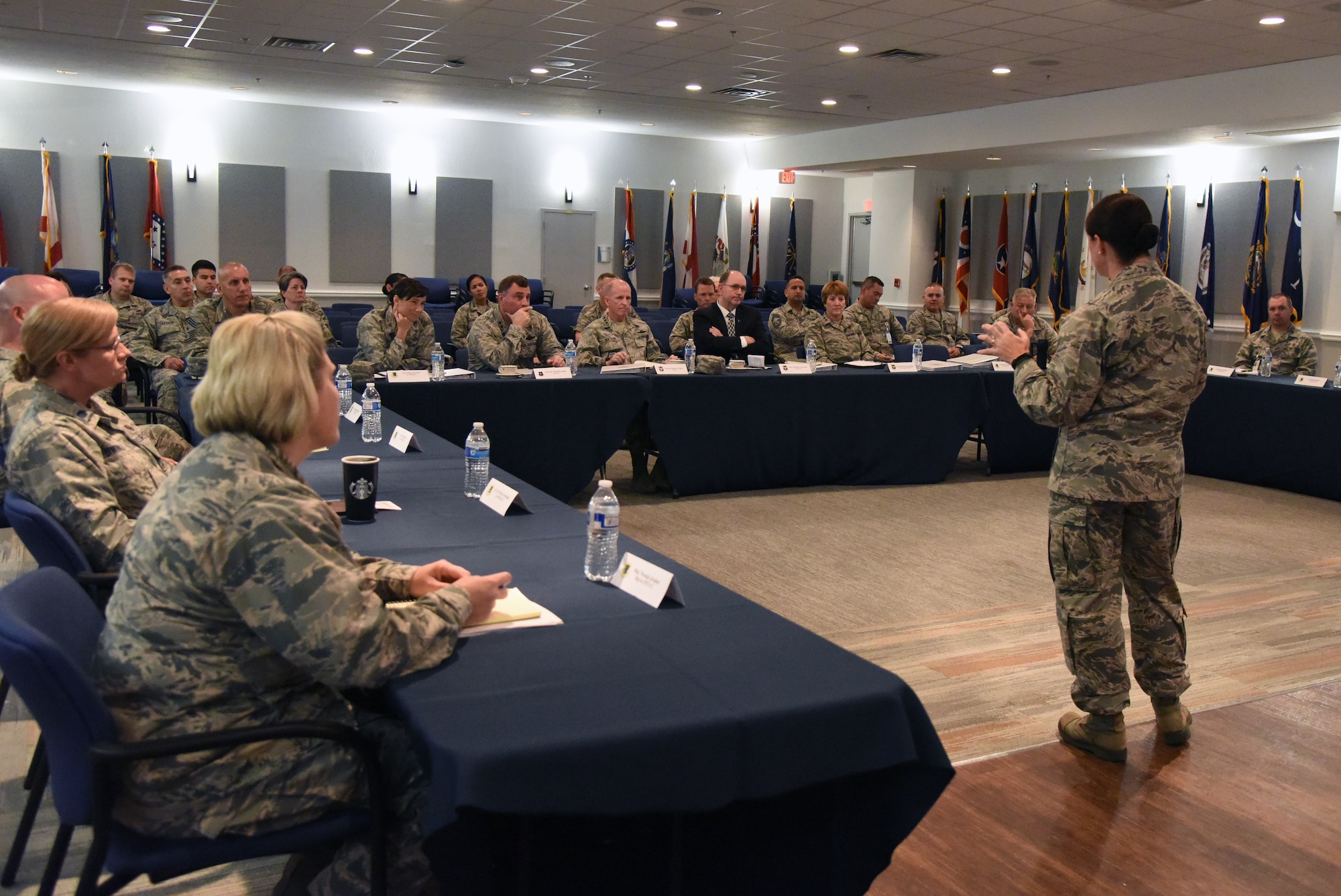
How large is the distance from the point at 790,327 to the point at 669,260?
25.1ft

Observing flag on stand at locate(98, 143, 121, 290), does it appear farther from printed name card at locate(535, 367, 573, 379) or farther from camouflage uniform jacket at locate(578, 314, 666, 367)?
printed name card at locate(535, 367, 573, 379)

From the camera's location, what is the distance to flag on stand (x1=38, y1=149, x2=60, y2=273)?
12070 millimetres

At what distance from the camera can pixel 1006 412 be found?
7465mm

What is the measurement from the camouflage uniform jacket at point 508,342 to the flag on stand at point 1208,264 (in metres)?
8.36

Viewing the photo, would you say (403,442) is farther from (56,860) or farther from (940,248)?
(940,248)

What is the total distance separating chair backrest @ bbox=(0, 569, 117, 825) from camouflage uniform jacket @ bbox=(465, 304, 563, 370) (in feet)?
16.1

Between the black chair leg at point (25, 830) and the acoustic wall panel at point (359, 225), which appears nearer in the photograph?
the black chair leg at point (25, 830)

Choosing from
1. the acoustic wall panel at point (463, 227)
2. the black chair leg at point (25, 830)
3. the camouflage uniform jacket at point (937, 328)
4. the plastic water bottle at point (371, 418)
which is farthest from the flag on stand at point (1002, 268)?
the black chair leg at point (25, 830)

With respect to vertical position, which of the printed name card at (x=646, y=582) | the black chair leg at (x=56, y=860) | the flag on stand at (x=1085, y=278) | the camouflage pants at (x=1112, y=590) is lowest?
the black chair leg at (x=56, y=860)

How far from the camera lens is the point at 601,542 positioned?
231 centimetres

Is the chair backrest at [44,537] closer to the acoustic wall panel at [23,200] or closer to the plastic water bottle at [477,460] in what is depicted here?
the plastic water bottle at [477,460]

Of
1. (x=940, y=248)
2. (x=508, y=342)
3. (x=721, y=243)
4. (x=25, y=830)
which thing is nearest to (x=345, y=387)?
(x=508, y=342)

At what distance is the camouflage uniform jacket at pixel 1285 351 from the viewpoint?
7918 millimetres

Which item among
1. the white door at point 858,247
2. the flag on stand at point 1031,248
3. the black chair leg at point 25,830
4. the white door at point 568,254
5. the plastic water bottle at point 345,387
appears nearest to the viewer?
the black chair leg at point 25,830
